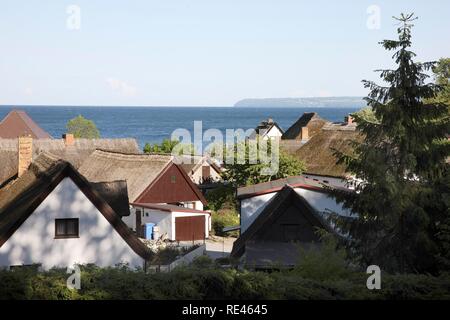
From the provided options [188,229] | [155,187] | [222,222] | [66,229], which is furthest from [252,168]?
[66,229]

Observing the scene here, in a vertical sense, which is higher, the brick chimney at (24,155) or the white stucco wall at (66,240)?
the brick chimney at (24,155)

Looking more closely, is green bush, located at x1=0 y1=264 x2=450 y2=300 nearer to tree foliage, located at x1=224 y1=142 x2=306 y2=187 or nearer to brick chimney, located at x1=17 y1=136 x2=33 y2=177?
brick chimney, located at x1=17 y1=136 x2=33 y2=177

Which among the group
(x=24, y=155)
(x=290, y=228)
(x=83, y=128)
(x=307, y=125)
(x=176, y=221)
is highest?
(x=307, y=125)

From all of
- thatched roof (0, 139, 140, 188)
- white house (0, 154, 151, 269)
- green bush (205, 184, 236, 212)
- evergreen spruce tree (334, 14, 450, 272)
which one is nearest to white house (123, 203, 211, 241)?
green bush (205, 184, 236, 212)

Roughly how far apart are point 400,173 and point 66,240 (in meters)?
11.4

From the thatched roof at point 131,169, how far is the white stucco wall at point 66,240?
72.3 ft

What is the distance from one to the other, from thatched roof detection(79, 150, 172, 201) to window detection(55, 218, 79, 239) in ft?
72.8

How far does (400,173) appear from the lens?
21750 mm

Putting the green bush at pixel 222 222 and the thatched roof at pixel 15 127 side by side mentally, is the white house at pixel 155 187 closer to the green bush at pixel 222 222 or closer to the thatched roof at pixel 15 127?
the green bush at pixel 222 222

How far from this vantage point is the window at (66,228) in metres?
24.0

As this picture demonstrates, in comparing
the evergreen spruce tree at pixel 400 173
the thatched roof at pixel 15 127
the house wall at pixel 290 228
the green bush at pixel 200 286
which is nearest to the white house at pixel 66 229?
the house wall at pixel 290 228

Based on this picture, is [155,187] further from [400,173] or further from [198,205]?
[400,173]
